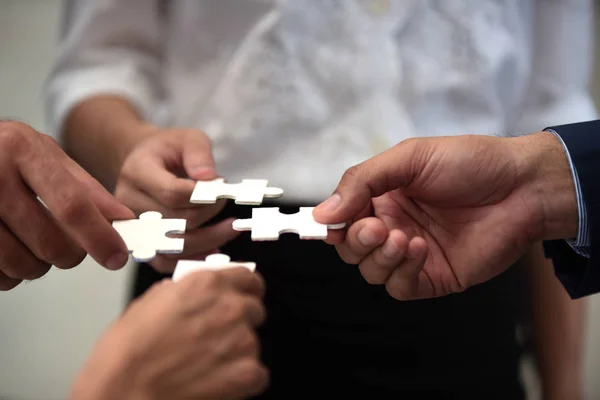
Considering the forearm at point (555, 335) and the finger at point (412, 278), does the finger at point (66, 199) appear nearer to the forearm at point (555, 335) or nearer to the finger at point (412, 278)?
the finger at point (412, 278)

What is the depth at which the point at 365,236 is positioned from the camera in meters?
0.60

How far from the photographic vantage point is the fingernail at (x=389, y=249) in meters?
0.60

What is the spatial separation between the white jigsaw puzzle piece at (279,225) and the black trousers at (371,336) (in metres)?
0.18

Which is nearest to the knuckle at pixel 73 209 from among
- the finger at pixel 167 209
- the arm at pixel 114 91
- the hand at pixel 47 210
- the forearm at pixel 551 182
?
the hand at pixel 47 210

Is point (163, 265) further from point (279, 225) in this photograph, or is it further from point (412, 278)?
point (412, 278)

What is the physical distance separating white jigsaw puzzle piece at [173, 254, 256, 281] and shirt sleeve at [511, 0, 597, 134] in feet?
1.77

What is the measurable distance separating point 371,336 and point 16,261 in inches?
19.5

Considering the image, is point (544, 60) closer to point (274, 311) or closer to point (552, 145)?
point (552, 145)

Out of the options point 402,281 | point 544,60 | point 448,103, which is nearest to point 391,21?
point 448,103

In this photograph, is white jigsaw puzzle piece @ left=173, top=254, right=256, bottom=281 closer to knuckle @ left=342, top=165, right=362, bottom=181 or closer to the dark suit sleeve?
knuckle @ left=342, top=165, right=362, bottom=181

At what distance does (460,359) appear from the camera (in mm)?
831

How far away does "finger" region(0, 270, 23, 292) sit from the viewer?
0.65 meters

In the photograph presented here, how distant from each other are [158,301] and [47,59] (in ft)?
5.15

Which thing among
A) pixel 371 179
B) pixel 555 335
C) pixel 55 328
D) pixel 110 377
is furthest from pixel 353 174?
pixel 55 328
